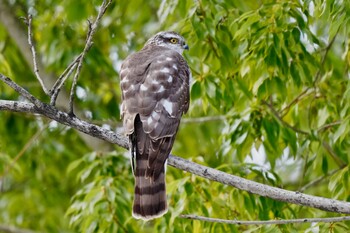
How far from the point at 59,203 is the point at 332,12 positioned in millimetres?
5330

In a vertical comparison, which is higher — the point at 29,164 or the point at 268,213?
the point at 268,213

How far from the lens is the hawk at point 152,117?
A: 5.02 m

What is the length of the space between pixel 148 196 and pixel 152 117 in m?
0.52

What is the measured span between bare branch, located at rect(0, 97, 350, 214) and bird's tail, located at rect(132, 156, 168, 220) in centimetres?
39

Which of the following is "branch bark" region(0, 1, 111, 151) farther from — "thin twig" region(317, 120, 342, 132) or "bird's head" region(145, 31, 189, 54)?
"thin twig" region(317, 120, 342, 132)

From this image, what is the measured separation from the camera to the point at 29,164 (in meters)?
8.60

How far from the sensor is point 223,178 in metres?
4.48

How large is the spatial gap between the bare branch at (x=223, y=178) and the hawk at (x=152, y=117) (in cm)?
38

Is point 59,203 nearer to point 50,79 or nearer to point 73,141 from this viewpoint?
point 73,141

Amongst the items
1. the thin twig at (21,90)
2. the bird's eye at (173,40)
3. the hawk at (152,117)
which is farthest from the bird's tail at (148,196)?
the bird's eye at (173,40)

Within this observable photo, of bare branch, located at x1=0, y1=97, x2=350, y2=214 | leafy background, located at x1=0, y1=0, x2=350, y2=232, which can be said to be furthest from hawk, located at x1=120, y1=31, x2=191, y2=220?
bare branch, located at x1=0, y1=97, x2=350, y2=214

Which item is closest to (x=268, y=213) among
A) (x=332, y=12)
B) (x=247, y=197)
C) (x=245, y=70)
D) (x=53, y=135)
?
(x=247, y=197)

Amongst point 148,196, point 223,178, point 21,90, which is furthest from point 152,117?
point 21,90

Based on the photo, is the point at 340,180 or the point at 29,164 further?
the point at 29,164
